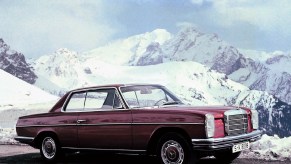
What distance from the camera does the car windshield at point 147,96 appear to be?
7820 mm

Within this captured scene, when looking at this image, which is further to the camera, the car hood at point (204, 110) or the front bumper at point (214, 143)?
the car hood at point (204, 110)

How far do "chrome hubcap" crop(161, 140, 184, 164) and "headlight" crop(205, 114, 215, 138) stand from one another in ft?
1.72

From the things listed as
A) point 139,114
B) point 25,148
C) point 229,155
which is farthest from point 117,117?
point 25,148

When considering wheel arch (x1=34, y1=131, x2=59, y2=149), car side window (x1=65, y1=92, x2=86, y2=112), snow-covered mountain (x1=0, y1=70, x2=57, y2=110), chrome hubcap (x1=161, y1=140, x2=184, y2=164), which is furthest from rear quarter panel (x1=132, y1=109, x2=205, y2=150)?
snow-covered mountain (x1=0, y1=70, x2=57, y2=110)

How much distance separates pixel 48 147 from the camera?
9016 millimetres

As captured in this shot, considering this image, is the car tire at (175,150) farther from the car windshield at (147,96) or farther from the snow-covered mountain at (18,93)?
the snow-covered mountain at (18,93)

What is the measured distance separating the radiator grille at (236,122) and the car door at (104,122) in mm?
1633

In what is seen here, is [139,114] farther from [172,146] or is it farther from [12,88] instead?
[12,88]

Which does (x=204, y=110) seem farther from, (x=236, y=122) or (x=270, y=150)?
(x=270, y=150)

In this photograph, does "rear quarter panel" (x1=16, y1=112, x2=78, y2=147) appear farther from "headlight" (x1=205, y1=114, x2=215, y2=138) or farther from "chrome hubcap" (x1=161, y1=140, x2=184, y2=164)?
"headlight" (x1=205, y1=114, x2=215, y2=138)

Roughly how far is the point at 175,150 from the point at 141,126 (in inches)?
29.7

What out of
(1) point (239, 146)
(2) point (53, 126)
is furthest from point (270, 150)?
(2) point (53, 126)

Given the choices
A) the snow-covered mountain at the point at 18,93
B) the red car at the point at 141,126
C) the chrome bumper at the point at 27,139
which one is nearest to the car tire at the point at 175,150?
the red car at the point at 141,126

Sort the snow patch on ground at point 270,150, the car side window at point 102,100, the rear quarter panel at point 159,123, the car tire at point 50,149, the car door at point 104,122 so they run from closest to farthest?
the rear quarter panel at point 159,123 → the car door at point 104,122 → the car side window at point 102,100 → the car tire at point 50,149 → the snow patch on ground at point 270,150
